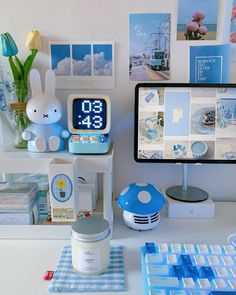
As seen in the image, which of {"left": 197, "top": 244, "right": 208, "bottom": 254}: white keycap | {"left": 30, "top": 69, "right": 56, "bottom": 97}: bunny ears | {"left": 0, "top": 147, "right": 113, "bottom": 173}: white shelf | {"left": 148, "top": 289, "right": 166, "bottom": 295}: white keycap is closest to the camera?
{"left": 148, "top": 289, "right": 166, "bottom": 295}: white keycap

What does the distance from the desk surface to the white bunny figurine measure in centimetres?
22

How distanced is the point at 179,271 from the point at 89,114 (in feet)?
1.56

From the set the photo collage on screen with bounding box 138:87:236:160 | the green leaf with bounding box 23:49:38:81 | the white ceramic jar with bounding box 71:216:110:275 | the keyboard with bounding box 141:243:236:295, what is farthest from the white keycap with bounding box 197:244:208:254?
the green leaf with bounding box 23:49:38:81

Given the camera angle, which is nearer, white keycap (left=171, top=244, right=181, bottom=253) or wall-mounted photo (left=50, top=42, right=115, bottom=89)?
white keycap (left=171, top=244, right=181, bottom=253)

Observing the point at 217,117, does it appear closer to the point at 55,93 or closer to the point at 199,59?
the point at 199,59

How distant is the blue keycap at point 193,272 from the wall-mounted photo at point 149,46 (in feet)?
1.92

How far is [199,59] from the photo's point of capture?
0.95 metres

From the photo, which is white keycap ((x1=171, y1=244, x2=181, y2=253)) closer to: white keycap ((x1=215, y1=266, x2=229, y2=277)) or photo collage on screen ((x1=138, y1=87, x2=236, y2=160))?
white keycap ((x1=215, y1=266, x2=229, y2=277))

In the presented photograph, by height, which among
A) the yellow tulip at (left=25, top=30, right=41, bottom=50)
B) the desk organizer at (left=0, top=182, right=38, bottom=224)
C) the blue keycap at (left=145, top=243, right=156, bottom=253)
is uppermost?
the yellow tulip at (left=25, top=30, right=41, bottom=50)

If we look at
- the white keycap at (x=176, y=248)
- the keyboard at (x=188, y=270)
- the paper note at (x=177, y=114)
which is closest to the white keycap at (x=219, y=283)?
the keyboard at (x=188, y=270)

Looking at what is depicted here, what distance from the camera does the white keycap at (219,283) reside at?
547 mm

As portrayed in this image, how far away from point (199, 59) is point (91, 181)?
52 cm

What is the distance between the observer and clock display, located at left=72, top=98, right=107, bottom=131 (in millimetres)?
852

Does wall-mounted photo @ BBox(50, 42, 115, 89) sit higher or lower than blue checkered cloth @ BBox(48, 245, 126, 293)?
higher
